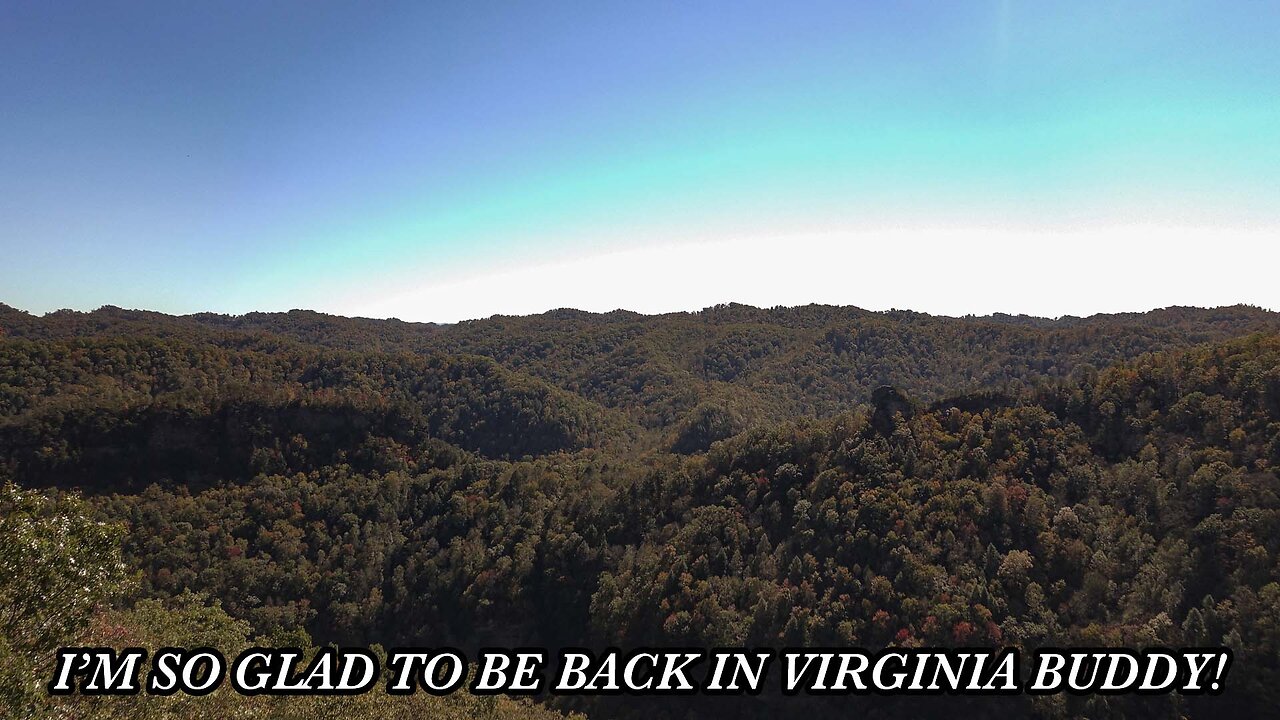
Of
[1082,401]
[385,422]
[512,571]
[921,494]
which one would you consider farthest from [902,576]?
[385,422]

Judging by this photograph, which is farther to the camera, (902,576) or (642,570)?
(642,570)

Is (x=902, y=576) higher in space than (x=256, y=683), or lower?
lower

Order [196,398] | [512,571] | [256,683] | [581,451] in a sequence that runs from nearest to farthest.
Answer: [256,683] → [512,571] → [196,398] → [581,451]

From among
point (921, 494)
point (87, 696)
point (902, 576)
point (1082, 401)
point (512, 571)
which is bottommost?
point (512, 571)

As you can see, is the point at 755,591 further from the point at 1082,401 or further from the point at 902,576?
the point at 1082,401

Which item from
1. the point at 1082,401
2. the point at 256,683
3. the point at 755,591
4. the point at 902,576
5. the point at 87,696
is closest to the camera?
the point at 87,696

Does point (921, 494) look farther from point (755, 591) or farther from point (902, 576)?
point (755, 591)
